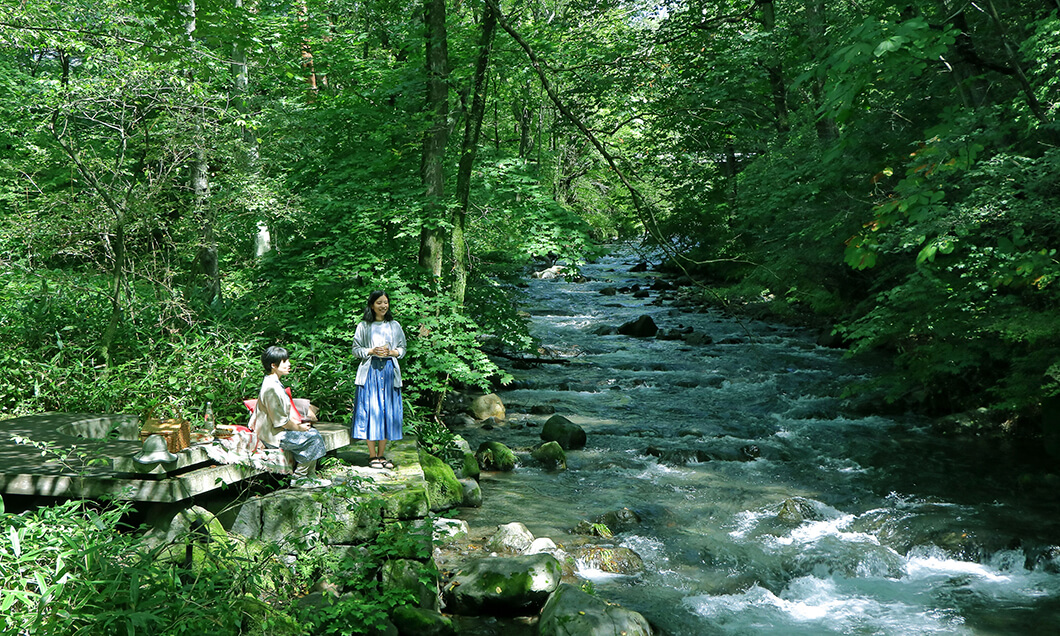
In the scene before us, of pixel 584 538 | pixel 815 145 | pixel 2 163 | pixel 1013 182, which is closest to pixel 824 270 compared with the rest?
pixel 815 145

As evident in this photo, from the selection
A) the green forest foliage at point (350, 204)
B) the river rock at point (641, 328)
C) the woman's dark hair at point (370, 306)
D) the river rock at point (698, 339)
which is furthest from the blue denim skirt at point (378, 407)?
the river rock at point (641, 328)

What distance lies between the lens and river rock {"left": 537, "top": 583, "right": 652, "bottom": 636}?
Answer: 5270 millimetres

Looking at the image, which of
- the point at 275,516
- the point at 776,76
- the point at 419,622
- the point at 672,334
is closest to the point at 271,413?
the point at 275,516

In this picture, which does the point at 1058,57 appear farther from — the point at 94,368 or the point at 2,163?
the point at 2,163

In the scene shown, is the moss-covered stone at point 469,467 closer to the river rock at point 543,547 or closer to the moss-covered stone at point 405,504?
the river rock at point 543,547

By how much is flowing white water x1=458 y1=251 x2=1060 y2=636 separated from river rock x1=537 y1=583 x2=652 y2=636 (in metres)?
0.61

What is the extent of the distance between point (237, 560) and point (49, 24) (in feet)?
19.4

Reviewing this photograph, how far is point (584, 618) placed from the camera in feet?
17.4

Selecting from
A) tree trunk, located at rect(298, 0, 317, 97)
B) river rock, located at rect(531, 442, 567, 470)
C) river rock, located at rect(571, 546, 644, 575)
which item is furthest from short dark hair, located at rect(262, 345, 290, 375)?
tree trunk, located at rect(298, 0, 317, 97)

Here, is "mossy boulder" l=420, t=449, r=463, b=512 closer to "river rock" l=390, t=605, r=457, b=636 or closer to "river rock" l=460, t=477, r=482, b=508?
"river rock" l=460, t=477, r=482, b=508

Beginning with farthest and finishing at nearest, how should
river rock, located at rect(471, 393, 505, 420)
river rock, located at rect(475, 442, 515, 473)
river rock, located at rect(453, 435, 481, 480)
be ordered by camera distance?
river rock, located at rect(471, 393, 505, 420)
river rock, located at rect(475, 442, 515, 473)
river rock, located at rect(453, 435, 481, 480)

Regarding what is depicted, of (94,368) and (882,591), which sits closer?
(882,591)

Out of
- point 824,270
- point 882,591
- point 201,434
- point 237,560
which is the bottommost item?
point 882,591

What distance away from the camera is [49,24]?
23.6ft
